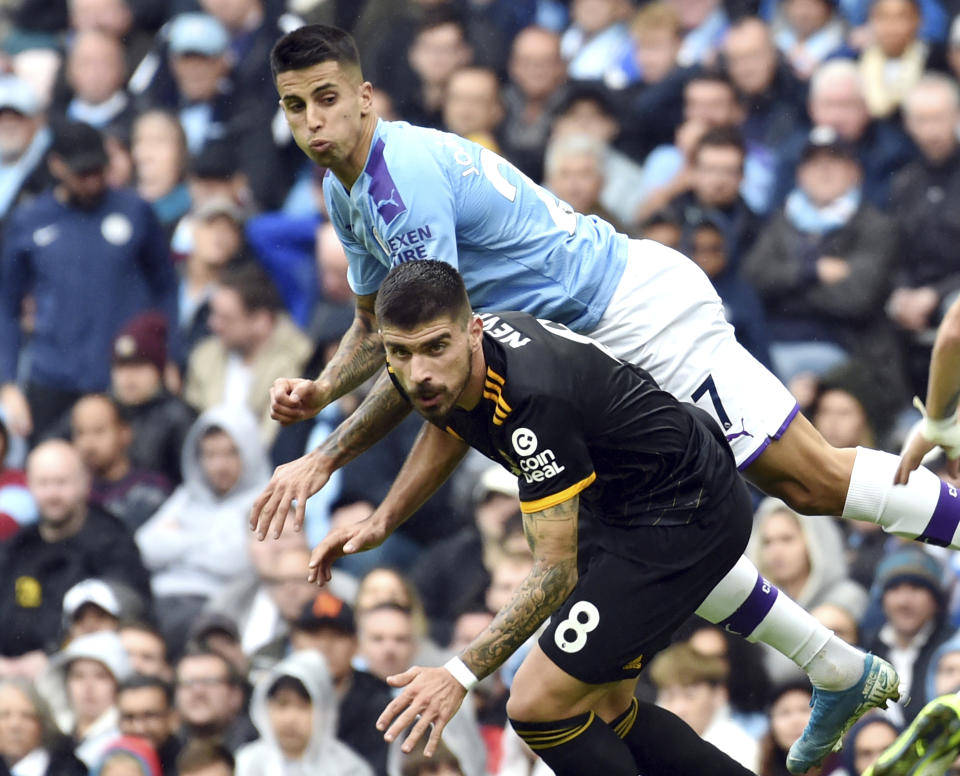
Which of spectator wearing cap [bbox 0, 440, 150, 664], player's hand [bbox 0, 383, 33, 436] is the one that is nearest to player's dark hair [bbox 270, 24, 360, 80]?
spectator wearing cap [bbox 0, 440, 150, 664]

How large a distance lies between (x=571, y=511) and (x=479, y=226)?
112cm

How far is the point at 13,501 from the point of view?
11.1m

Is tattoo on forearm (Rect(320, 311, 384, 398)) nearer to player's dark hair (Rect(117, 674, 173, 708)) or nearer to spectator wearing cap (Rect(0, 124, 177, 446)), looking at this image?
player's dark hair (Rect(117, 674, 173, 708))

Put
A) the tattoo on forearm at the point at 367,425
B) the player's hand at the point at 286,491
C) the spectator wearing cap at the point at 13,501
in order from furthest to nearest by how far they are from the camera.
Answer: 1. the spectator wearing cap at the point at 13,501
2. the tattoo on forearm at the point at 367,425
3. the player's hand at the point at 286,491

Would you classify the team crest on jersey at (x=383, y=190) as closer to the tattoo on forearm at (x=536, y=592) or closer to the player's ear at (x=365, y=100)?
the player's ear at (x=365, y=100)

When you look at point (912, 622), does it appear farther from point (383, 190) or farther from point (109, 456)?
point (109, 456)

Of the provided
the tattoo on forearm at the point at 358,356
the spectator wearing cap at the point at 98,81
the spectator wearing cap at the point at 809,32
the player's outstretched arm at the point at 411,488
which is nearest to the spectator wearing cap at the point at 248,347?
the spectator wearing cap at the point at 98,81

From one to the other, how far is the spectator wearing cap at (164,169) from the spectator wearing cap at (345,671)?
12.5 feet

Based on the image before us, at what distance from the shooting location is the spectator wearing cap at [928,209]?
10.0 metres

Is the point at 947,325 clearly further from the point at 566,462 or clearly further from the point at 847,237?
the point at 847,237

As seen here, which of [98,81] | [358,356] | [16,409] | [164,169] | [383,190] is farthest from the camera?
[98,81]

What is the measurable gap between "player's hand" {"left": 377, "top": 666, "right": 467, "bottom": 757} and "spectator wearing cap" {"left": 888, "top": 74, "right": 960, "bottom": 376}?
4887mm

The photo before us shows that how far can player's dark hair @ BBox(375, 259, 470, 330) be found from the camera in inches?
229

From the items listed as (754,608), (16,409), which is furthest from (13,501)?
(754,608)
